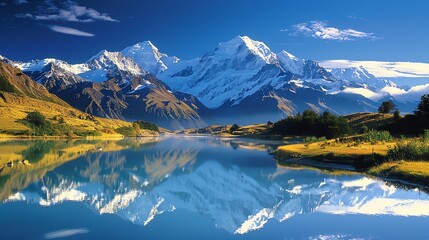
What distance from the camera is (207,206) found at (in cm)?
4312

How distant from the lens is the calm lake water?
31.0 meters

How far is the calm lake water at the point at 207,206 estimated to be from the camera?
31.0 meters

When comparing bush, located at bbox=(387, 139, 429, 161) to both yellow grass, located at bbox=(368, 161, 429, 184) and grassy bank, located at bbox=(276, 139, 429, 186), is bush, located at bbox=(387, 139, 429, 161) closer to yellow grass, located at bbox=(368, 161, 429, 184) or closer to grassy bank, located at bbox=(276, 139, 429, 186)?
grassy bank, located at bbox=(276, 139, 429, 186)

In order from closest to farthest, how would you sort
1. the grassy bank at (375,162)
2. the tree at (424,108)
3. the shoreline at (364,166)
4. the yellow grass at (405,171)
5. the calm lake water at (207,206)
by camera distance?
the calm lake water at (207,206), the yellow grass at (405,171), the shoreline at (364,166), the grassy bank at (375,162), the tree at (424,108)

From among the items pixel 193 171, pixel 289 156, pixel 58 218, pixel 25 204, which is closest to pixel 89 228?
pixel 58 218

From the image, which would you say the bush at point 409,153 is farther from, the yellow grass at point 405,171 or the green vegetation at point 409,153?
the yellow grass at point 405,171

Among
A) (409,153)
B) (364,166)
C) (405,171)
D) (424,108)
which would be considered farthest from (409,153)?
(424,108)

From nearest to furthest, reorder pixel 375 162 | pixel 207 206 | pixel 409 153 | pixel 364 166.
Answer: pixel 207 206
pixel 409 153
pixel 375 162
pixel 364 166

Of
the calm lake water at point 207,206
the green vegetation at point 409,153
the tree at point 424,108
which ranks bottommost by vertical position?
the calm lake water at point 207,206

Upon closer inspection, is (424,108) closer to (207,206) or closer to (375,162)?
(375,162)

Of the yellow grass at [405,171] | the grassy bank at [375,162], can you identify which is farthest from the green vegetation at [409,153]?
the yellow grass at [405,171]

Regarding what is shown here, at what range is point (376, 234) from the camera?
99.7ft

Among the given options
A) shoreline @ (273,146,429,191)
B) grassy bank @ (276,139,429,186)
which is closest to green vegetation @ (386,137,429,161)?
grassy bank @ (276,139,429,186)

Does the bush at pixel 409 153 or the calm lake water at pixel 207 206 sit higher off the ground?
the bush at pixel 409 153
